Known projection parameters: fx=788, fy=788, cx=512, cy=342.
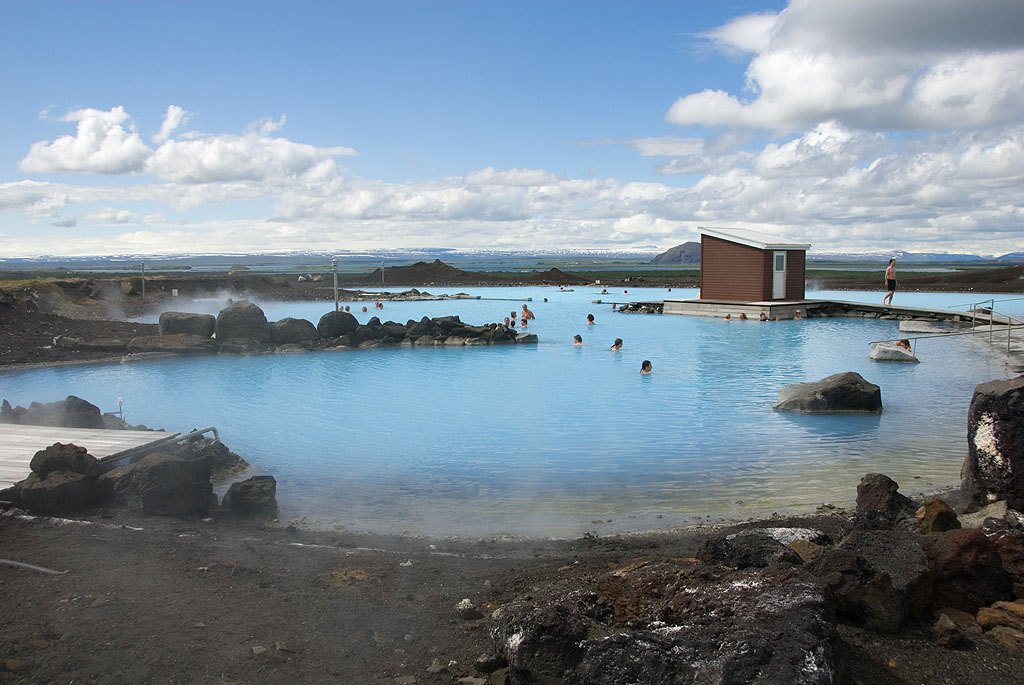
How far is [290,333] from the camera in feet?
75.3

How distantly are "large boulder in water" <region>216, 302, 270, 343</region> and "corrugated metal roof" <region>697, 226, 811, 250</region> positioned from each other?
1773cm

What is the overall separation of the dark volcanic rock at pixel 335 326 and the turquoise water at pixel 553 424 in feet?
3.22

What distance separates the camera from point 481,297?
46500 millimetres

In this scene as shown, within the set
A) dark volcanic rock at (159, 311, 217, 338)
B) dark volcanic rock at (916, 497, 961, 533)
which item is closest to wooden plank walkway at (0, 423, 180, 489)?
dark volcanic rock at (916, 497, 961, 533)

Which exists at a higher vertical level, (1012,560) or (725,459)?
(1012,560)

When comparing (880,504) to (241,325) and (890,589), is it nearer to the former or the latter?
(890,589)

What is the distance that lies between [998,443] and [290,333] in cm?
2014

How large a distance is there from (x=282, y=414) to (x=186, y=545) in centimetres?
814

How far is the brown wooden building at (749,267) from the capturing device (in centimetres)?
2977

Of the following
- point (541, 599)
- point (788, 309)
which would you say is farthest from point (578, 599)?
point (788, 309)

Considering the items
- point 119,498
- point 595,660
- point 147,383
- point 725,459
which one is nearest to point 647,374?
point 725,459

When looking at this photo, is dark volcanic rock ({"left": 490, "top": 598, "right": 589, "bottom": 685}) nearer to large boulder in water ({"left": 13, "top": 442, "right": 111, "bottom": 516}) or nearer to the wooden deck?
large boulder in water ({"left": 13, "top": 442, "right": 111, "bottom": 516})

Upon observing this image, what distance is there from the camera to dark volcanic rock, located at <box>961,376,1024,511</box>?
5.27m

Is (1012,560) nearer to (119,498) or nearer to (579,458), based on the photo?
(579,458)
